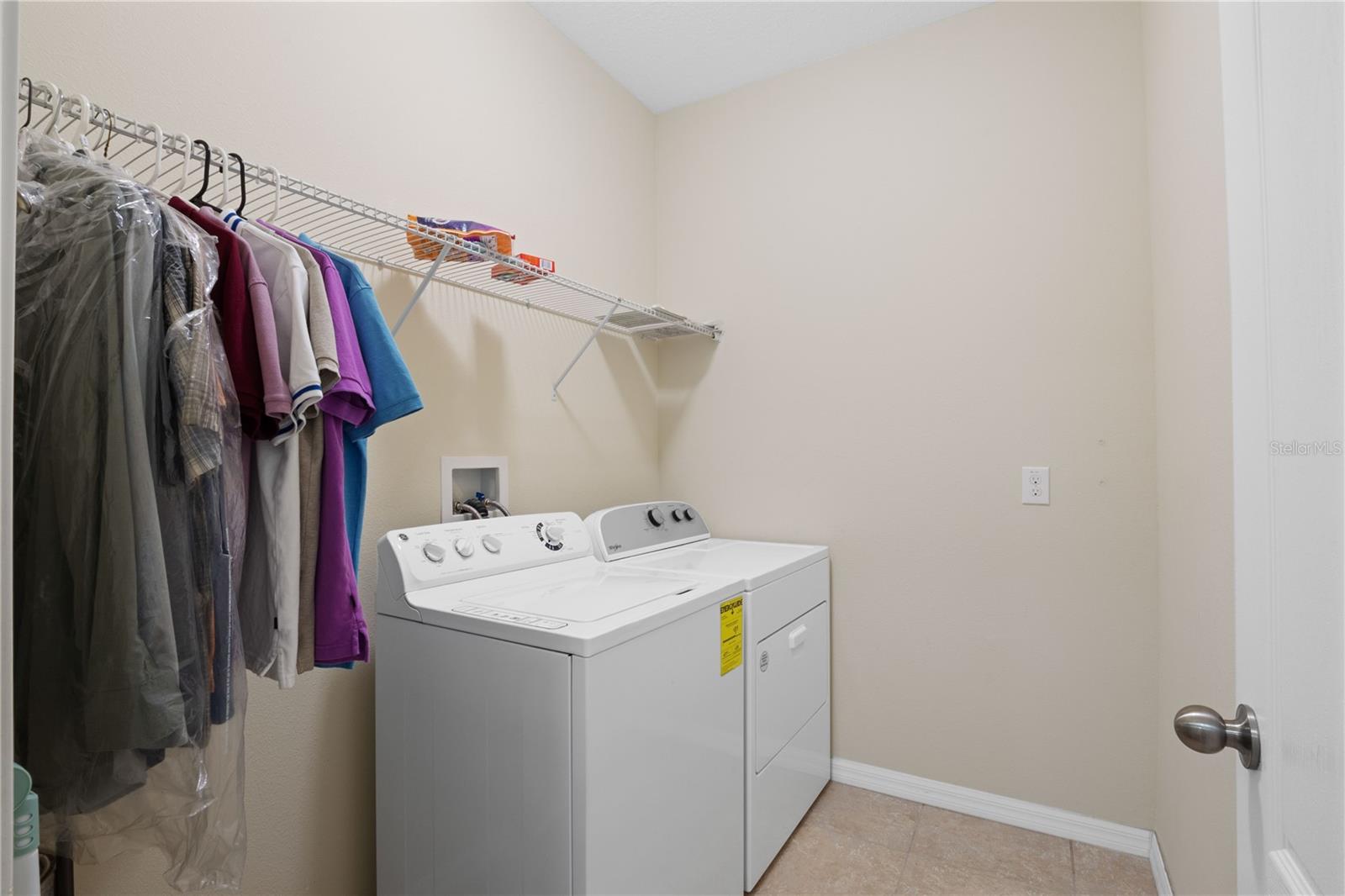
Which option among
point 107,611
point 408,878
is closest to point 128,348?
point 107,611

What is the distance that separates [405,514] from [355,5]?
126 cm

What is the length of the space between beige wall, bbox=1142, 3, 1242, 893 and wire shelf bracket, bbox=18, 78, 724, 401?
1397mm

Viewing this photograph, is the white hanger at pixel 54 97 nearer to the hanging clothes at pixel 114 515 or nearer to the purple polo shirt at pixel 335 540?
the hanging clothes at pixel 114 515

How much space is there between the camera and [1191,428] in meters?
1.34

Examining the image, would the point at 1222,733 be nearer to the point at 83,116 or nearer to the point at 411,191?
the point at 83,116

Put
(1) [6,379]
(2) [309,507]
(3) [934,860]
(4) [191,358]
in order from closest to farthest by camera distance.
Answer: (1) [6,379] → (4) [191,358] → (2) [309,507] → (3) [934,860]

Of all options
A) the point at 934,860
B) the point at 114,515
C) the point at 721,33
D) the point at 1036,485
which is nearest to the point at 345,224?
the point at 114,515

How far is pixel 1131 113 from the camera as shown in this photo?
185cm

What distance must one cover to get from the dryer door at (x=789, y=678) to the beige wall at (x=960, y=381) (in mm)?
173

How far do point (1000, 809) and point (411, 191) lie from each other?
100 inches

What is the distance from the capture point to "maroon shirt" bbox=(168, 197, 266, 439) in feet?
2.93

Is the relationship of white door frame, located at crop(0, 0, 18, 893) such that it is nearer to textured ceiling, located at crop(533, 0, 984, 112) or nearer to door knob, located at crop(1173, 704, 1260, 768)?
door knob, located at crop(1173, 704, 1260, 768)

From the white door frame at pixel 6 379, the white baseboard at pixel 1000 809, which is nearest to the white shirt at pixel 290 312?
the white door frame at pixel 6 379

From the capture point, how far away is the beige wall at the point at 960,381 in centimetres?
187
